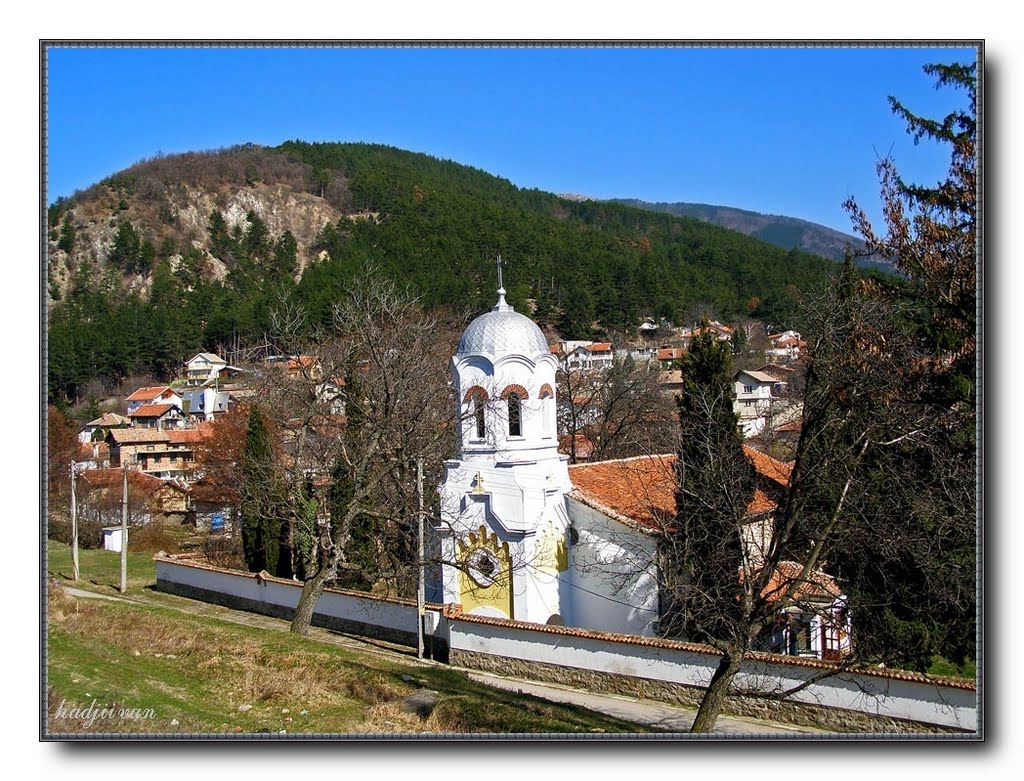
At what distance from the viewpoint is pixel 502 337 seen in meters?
13.6

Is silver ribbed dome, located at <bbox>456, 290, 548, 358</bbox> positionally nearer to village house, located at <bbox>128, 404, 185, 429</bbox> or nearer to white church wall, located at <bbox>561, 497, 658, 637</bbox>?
white church wall, located at <bbox>561, 497, 658, 637</bbox>

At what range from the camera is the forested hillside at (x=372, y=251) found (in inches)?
749

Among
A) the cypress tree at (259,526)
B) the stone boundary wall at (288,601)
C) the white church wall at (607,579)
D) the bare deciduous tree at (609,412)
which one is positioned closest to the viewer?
the white church wall at (607,579)

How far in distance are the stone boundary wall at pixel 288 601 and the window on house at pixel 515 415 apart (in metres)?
2.80

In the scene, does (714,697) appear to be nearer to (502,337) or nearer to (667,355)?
(502,337)

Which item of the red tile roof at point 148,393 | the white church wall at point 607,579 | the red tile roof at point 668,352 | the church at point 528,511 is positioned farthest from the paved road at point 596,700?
the red tile roof at point 668,352

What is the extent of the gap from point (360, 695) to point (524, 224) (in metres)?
29.7

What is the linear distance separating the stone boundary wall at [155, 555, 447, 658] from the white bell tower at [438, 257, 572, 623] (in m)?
0.79

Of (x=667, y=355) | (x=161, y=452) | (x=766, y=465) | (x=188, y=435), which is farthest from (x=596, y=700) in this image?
(x=667, y=355)

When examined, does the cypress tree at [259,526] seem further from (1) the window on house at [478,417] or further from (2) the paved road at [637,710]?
(2) the paved road at [637,710]

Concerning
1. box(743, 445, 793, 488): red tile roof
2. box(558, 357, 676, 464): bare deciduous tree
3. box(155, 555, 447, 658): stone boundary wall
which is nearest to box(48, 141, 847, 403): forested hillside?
box(743, 445, 793, 488): red tile roof

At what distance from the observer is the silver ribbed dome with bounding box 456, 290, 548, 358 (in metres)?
13.5

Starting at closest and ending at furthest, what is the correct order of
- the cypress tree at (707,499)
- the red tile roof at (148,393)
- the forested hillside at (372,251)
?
the cypress tree at (707,499) → the red tile roof at (148,393) → the forested hillside at (372,251)

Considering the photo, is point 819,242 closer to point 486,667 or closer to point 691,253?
point 486,667
